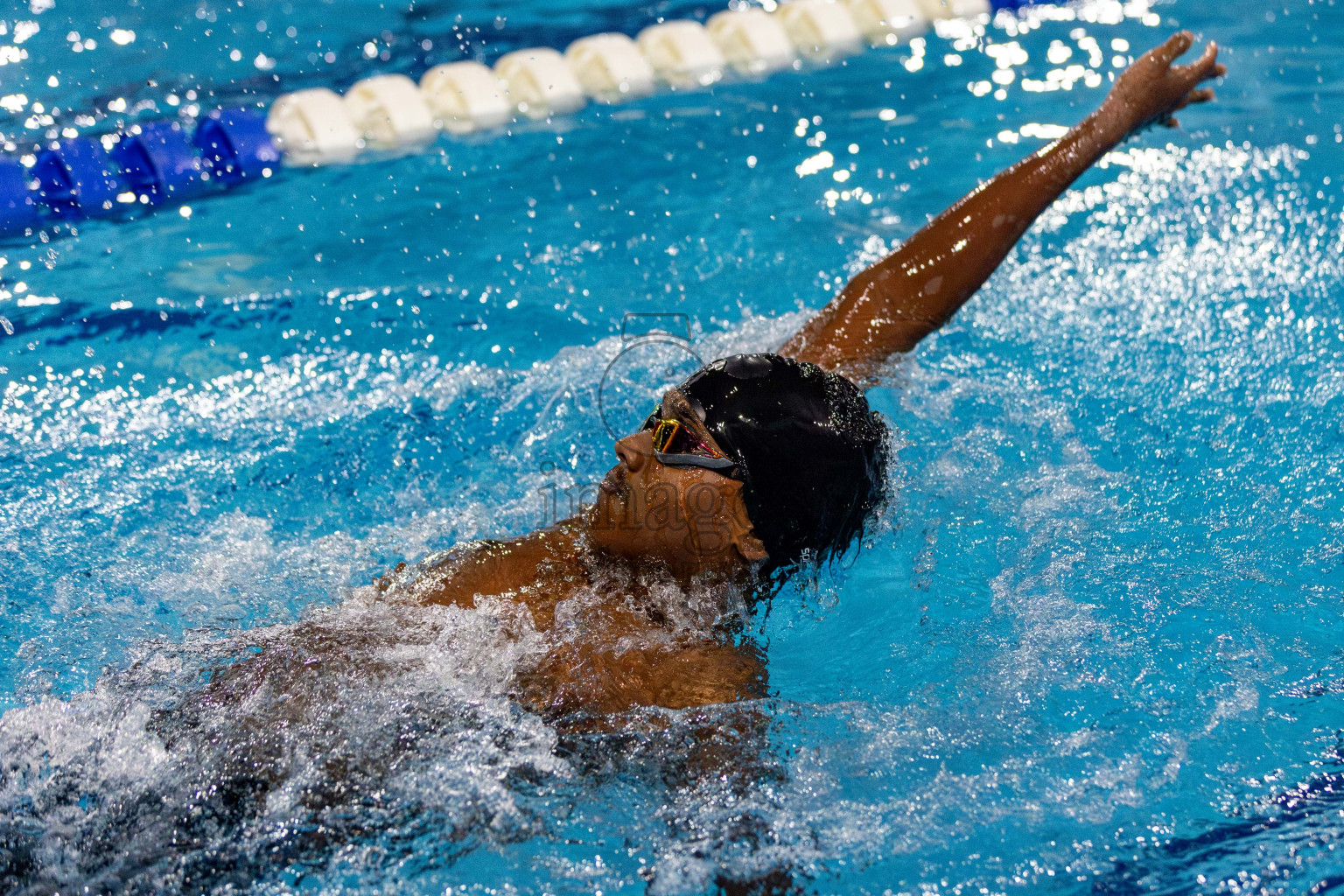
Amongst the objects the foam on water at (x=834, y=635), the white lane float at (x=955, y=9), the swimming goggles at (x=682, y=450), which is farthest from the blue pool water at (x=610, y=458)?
the swimming goggles at (x=682, y=450)

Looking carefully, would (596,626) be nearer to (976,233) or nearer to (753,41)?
(976,233)

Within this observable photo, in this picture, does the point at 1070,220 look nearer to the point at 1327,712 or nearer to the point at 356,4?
the point at 1327,712

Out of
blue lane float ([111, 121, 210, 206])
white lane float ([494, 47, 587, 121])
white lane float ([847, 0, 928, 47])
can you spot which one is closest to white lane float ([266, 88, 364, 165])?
blue lane float ([111, 121, 210, 206])

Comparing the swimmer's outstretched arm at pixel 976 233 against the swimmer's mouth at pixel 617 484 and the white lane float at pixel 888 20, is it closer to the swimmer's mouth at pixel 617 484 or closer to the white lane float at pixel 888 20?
the swimmer's mouth at pixel 617 484

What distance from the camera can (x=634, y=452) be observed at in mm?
2031

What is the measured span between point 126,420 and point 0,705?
1157 millimetres

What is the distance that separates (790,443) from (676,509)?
0.26m

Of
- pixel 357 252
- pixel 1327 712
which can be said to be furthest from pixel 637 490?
pixel 357 252

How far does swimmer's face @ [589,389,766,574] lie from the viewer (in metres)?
2.00

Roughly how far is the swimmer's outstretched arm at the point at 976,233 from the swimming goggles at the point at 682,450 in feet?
2.44

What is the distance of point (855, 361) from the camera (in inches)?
105

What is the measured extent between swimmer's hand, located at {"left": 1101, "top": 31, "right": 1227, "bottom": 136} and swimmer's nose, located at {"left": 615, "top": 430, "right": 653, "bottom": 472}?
1579mm

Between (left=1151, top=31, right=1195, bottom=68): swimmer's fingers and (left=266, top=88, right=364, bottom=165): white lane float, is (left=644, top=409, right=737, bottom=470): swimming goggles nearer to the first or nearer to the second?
(left=1151, top=31, right=1195, bottom=68): swimmer's fingers

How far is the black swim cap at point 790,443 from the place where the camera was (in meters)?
2.00
